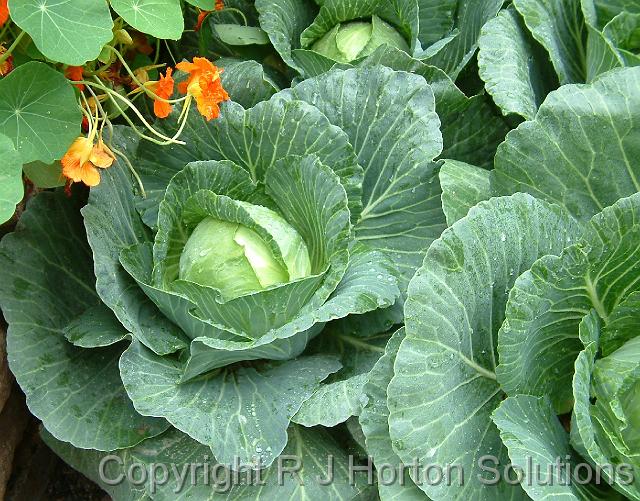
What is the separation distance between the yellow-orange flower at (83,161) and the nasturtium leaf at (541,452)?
36.1 inches

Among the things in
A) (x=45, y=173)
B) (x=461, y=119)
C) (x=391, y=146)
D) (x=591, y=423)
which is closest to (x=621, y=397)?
(x=591, y=423)

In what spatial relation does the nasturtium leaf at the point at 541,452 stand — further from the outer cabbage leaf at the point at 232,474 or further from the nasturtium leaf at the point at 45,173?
the nasturtium leaf at the point at 45,173

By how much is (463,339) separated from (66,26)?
0.95m

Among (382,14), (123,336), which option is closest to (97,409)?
(123,336)

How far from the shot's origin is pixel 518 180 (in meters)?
1.63

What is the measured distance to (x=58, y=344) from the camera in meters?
1.70

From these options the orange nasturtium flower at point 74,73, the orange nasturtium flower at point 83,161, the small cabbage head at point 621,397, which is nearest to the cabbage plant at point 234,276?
the orange nasturtium flower at point 83,161

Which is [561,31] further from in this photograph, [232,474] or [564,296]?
[232,474]

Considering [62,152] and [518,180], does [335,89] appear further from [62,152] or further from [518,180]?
[62,152]

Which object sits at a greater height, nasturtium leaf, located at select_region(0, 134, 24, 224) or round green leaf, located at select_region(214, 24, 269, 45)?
nasturtium leaf, located at select_region(0, 134, 24, 224)

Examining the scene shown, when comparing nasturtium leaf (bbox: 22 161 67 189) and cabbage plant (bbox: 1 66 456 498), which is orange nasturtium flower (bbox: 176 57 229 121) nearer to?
cabbage plant (bbox: 1 66 456 498)

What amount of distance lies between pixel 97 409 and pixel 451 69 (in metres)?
1.35

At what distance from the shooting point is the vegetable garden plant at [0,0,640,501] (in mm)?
1365

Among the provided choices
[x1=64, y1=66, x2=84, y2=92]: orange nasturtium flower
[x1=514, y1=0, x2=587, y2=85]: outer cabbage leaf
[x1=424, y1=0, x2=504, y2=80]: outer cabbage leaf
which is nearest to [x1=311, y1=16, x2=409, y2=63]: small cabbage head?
[x1=424, y1=0, x2=504, y2=80]: outer cabbage leaf
